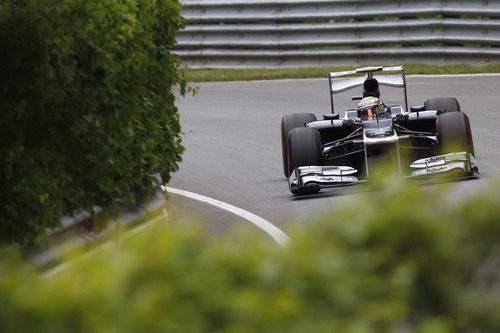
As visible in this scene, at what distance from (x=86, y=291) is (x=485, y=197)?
1.17 metres

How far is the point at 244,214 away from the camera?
9.46 meters

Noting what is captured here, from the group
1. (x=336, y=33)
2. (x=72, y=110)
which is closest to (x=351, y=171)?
(x=72, y=110)

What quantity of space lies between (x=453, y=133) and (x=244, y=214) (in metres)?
2.58

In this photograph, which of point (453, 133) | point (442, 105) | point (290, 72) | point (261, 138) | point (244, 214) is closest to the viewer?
point (244, 214)

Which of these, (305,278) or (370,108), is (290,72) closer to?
(370,108)

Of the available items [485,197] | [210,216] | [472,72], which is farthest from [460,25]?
[485,197]

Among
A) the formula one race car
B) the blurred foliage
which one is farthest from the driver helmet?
the blurred foliage

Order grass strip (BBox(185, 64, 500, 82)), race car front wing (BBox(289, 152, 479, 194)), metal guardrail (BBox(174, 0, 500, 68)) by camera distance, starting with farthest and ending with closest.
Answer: metal guardrail (BBox(174, 0, 500, 68)), grass strip (BBox(185, 64, 500, 82)), race car front wing (BBox(289, 152, 479, 194))

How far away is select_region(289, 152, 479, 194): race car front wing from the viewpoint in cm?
999

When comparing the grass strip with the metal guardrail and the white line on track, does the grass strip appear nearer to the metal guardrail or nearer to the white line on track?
the metal guardrail

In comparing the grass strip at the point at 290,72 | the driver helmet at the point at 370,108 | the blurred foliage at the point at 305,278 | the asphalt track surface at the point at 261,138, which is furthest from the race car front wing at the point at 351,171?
the grass strip at the point at 290,72

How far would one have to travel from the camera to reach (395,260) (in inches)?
97.3

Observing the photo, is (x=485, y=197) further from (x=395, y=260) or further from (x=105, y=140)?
(x=105, y=140)

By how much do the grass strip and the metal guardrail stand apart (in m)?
0.46
